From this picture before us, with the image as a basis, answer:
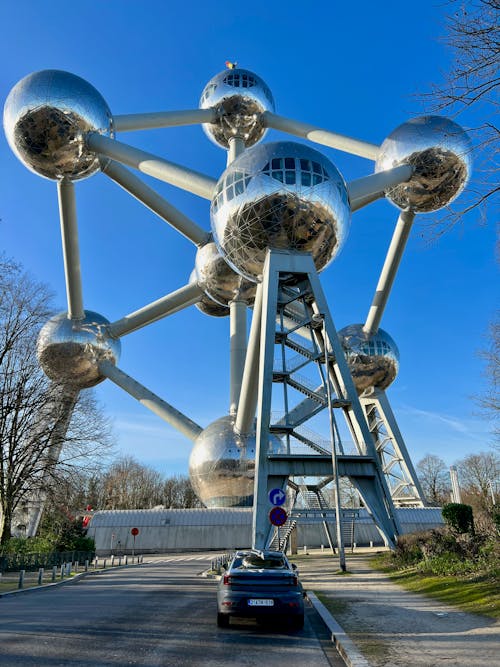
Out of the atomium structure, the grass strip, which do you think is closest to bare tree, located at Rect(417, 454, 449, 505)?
the atomium structure

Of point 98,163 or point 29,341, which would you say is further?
point 98,163

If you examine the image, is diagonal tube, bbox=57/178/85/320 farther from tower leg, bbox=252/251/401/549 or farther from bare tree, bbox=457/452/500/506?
bare tree, bbox=457/452/500/506

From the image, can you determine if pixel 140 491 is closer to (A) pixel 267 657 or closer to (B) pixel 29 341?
(B) pixel 29 341

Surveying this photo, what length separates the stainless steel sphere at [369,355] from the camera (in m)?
32.7

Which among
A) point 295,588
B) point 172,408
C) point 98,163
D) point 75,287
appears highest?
point 98,163

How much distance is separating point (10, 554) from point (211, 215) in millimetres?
14385

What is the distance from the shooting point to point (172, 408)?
91.4ft

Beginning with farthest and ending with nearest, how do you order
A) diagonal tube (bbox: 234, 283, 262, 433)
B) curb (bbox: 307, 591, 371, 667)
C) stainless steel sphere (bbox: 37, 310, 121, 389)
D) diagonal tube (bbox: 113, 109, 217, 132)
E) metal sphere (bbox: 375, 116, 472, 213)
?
stainless steel sphere (bbox: 37, 310, 121, 389) → diagonal tube (bbox: 113, 109, 217, 132) → metal sphere (bbox: 375, 116, 472, 213) → diagonal tube (bbox: 234, 283, 262, 433) → curb (bbox: 307, 591, 371, 667)

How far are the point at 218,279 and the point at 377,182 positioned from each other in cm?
854

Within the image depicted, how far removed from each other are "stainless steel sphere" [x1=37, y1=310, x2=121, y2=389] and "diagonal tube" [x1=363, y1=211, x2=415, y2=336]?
1412 centimetres

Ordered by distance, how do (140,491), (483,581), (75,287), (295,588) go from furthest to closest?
(140,491)
(75,287)
(483,581)
(295,588)

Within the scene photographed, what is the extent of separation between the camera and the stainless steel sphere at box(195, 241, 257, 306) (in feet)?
84.4

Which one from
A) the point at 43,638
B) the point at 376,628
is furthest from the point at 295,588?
the point at 43,638

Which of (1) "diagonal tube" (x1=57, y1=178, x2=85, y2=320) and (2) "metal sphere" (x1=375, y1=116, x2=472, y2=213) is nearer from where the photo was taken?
(2) "metal sphere" (x1=375, y1=116, x2=472, y2=213)
